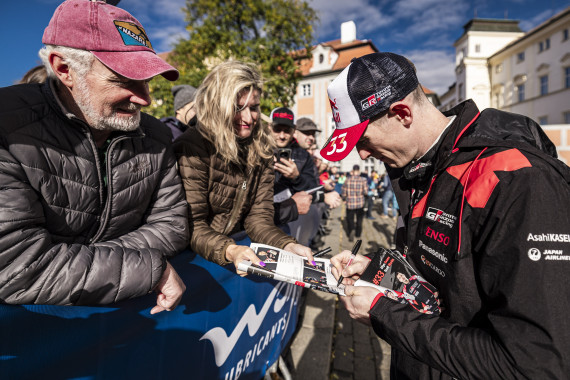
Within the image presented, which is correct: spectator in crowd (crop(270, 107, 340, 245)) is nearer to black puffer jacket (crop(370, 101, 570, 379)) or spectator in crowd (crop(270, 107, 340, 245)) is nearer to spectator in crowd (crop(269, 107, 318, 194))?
spectator in crowd (crop(269, 107, 318, 194))

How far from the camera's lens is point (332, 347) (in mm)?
3416

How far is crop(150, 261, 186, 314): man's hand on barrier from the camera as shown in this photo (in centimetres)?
132

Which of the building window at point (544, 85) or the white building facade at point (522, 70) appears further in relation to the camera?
the building window at point (544, 85)

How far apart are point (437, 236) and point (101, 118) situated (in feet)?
5.35

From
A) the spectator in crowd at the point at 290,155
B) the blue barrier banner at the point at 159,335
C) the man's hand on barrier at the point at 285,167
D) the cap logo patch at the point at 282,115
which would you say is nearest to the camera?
the blue barrier banner at the point at 159,335

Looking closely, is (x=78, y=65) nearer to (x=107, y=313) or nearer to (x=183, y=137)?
(x=183, y=137)

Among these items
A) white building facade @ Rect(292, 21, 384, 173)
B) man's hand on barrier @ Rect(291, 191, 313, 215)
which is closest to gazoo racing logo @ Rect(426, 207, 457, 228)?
man's hand on barrier @ Rect(291, 191, 313, 215)

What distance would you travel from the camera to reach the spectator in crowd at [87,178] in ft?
3.53

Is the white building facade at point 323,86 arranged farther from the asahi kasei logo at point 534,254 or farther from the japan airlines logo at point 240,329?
the asahi kasei logo at point 534,254

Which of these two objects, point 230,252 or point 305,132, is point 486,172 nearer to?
point 230,252

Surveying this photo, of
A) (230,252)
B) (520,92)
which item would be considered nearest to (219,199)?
(230,252)

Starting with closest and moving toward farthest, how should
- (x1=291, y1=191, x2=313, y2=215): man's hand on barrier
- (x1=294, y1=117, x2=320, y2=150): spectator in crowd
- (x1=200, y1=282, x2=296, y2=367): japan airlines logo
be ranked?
(x1=200, y1=282, x2=296, y2=367): japan airlines logo → (x1=291, y1=191, x2=313, y2=215): man's hand on barrier → (x1=294, y1=117, x2=320, y2=150): spectator in crowd

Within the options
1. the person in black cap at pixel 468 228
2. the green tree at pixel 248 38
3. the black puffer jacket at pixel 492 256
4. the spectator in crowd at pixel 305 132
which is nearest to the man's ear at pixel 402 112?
the person in black cap at pixel 468 228

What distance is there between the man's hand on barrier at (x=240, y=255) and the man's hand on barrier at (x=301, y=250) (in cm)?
36
